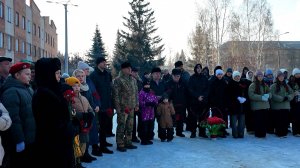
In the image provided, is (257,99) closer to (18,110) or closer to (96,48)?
(18,110)

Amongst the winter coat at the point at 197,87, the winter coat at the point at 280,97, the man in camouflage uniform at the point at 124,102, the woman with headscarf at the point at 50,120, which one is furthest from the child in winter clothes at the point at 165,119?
the woman with headscarf at the point at 50,120

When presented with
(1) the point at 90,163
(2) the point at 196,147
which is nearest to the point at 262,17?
(2) the point at 196,147

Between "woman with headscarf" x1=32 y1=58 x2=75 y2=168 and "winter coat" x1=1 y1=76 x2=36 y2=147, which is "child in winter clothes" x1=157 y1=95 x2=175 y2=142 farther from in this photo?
"woman with headscarf" x1=32 y1=58 x2=75 y2=168

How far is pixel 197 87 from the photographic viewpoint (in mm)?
10000

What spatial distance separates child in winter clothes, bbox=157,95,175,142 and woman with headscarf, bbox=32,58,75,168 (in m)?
5.65

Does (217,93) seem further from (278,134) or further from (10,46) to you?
(10,46)

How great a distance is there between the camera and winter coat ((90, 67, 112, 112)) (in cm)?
787

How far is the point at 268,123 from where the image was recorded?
10742 millimetres

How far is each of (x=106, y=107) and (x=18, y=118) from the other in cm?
352

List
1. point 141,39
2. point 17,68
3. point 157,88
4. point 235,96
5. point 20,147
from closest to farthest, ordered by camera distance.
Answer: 1. point 20,147
2. point 17,68
3. point 157,88
4. point 235,96
5. point 141,39

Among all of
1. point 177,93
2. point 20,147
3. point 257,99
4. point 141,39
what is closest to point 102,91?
point 177,93

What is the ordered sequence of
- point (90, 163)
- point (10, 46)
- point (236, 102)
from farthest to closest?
point (10, 46), point (236, 102), point (90, 163)

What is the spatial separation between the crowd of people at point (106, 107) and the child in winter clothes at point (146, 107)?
0.09ft

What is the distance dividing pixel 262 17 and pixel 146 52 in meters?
13.0
